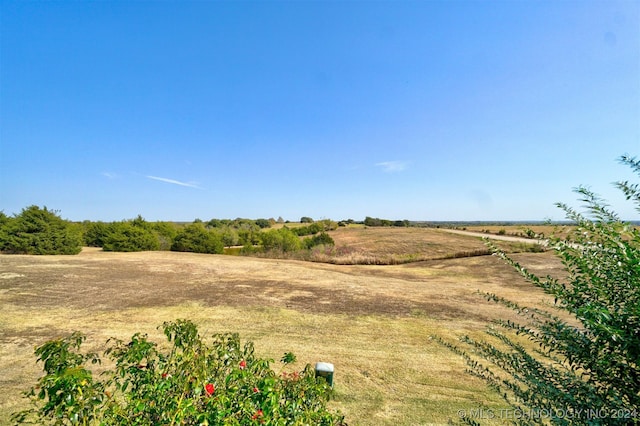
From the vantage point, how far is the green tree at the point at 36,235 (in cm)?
1847

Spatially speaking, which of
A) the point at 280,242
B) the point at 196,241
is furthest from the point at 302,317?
the point at 196,241

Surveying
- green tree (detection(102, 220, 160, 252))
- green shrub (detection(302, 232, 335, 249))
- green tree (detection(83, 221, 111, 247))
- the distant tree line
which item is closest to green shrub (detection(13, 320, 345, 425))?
green shrub (detection(302, 232, 335, 249))

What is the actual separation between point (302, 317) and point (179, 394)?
245 inches

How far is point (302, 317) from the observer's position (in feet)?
24.4

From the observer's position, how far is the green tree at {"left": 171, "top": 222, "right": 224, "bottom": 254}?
26141mm

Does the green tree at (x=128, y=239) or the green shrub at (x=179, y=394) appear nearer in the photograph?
the green shrub at (x=179, y=394)

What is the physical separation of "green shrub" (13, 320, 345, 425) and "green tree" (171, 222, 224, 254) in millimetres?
26095

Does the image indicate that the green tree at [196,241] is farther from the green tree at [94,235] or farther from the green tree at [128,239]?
the green tree at [94,235]

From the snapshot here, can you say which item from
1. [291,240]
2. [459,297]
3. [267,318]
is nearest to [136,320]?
[267,318]

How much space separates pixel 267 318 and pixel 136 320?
3.29 meters

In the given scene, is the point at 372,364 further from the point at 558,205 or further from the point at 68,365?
the point at 68,365

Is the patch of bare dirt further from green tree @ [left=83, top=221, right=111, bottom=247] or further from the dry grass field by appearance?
green tree @ [left=83, top=221, right=111, bottom=247]

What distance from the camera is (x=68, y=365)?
5.09ft

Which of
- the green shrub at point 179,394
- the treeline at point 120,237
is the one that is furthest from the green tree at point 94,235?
the green shrub at point 179,394
